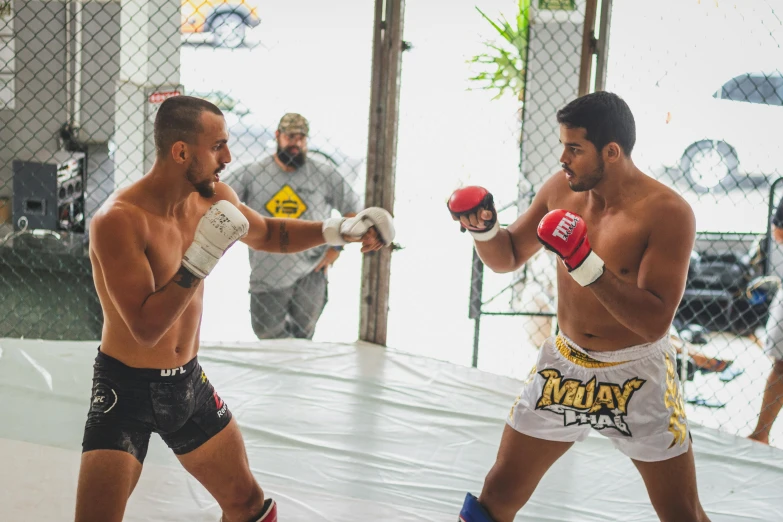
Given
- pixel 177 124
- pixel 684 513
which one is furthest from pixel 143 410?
pixel 684 513

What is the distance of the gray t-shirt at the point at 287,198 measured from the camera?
11.8 ft

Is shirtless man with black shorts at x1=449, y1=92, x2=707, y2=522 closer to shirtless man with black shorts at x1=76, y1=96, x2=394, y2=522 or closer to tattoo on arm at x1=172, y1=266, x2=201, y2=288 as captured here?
shirtless man with black shorts at x1=76, y1=96, x2=394, y2=522

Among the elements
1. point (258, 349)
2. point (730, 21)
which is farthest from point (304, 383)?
point (730, 21)

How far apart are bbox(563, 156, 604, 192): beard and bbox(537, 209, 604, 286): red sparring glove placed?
20 centimetres

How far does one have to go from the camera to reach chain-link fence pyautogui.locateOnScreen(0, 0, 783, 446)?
3758mm

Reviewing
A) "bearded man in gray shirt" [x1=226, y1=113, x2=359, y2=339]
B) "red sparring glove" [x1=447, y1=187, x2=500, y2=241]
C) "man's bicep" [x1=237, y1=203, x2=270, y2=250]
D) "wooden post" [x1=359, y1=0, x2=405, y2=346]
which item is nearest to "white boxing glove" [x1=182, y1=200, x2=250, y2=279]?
"man's bicep" [x1=237, y1=203, x2=270, y2=250]

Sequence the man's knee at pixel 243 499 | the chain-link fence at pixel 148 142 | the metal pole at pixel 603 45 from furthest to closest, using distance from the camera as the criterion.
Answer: the chain-link fence at pixel 148 142
the metal pole at pixel 603 45
the man's knee at pixel 243 499

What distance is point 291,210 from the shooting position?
11.8ft

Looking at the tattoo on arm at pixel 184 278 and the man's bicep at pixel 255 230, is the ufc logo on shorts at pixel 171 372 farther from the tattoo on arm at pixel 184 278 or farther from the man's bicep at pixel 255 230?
the man's bicep at pixel 255 230

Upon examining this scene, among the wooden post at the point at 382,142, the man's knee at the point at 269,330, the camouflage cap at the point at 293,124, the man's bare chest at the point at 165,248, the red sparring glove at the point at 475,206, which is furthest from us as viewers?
the man's knee at the point at 269,330

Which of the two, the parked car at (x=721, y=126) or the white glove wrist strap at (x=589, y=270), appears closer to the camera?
the white glove wrist strap at (x=589, y=270)

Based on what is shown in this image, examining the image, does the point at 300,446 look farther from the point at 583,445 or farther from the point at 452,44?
the point at 452,44

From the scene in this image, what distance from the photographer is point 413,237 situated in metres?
6.02

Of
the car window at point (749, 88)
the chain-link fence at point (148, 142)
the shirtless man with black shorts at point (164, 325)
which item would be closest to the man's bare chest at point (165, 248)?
the shirtless man with black shorts at point (164, 325)
